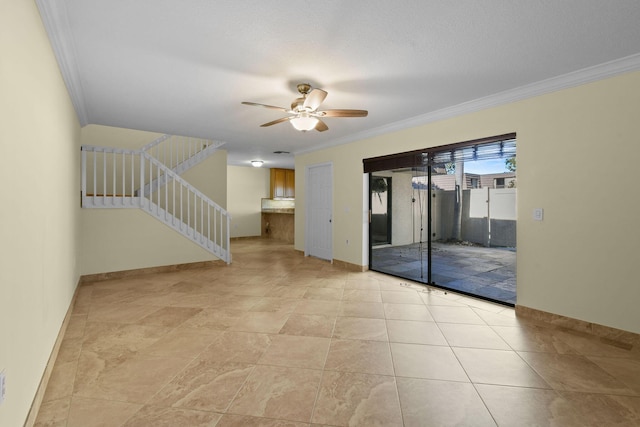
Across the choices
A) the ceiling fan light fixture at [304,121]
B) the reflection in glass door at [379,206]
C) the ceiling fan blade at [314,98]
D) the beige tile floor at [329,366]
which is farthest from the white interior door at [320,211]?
the ceiling fan blade at [314,98]

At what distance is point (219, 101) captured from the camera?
12.1 feet

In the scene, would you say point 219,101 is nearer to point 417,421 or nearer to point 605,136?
point 417,421

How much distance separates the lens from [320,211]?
6434mm

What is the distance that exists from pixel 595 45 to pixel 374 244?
4.03 m

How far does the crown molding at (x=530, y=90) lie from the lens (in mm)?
2641

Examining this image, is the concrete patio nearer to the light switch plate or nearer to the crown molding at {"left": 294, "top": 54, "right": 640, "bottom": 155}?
the light switch plate

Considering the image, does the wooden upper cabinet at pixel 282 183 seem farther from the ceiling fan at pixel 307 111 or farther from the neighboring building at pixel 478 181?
the ceiling fan at pixel 307 111

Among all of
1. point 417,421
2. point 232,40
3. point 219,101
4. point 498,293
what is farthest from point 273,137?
point 417,421

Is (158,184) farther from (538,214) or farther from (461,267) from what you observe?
(538,214)

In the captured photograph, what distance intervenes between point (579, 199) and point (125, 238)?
6.24m

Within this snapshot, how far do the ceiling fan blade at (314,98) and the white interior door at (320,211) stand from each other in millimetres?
3113

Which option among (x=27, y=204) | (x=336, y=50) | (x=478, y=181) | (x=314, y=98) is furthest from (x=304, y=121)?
(x=478, y=181)

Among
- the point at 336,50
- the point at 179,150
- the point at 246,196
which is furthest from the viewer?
the point at 246,196

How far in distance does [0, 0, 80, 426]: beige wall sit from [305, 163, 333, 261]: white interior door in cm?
431
